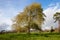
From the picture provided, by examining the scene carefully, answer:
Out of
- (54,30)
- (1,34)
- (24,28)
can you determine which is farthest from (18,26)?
(54,30)

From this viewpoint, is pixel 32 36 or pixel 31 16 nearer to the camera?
pixel 32 36

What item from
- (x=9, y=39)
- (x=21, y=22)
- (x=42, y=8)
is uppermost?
(x=42, y=8)

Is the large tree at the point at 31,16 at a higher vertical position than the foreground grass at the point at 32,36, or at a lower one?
higher

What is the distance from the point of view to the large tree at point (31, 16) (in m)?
7.36

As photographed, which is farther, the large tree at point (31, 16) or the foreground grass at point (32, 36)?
the large tree at point (31, 16)

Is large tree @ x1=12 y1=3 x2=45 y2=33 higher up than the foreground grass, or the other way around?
large tree @ x1=12 y1=3 x2=45 y2=33

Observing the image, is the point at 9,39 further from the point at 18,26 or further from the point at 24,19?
the point at 24,19

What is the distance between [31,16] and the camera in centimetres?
750

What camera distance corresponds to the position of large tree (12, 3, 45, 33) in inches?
290

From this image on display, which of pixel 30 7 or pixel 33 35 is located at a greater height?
pixel 30 7

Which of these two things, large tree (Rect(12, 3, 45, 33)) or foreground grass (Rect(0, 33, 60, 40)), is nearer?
foreground grass (Rect(0, 33, 60, 40))

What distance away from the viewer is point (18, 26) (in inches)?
284

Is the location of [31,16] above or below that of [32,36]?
above

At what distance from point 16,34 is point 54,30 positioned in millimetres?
1401
